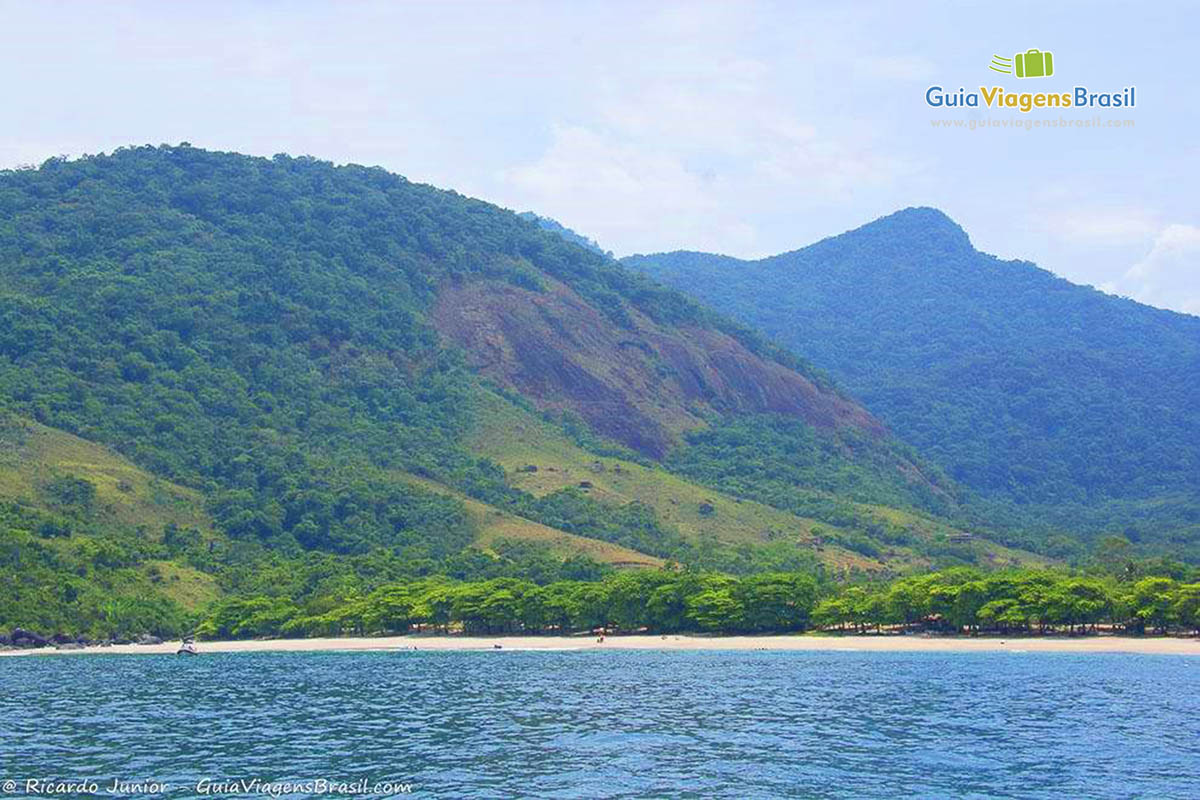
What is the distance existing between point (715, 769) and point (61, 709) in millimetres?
43156

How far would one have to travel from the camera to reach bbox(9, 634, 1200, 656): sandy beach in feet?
362

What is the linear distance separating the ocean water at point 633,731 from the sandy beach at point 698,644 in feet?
37.8

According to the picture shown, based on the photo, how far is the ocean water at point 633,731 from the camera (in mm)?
48406

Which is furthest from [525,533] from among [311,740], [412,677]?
[311,740]

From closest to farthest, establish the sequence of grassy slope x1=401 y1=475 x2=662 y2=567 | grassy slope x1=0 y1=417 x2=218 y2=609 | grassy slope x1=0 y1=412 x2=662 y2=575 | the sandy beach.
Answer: the sandy beach
grassy slope x1=0 y1=417 x2=218 y2=609
grassy slope x1=0 y1=412 x2=662 y2=575
grassy slope x1=401 y1=475 x2=662 y2=567

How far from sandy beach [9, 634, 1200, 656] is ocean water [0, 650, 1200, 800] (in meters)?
11.5

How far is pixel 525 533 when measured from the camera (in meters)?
197

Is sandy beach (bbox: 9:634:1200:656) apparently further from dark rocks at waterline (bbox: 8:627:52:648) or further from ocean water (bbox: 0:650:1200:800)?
ocean water (bbox: 0:650:1200:800)

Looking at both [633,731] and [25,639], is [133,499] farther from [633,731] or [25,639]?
[633,731]

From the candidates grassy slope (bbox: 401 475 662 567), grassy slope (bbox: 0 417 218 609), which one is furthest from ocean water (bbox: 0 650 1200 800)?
grassy slope (bbox: 401 475 662 567)

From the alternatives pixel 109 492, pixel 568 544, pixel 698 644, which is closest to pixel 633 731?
pixel 698 644

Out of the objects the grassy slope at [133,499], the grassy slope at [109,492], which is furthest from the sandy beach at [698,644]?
the grassy slope at [133,499]

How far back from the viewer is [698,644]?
4865 inches

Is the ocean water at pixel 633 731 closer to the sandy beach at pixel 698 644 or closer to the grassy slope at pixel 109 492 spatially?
the sandy beach at pixel 698 644
